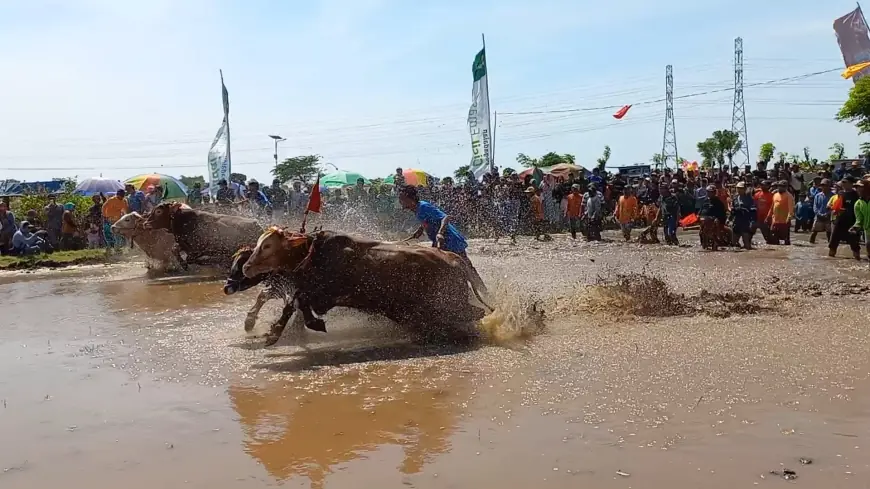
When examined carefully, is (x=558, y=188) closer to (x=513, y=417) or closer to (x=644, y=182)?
(x=644, y=182)

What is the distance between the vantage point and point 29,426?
5.54 metres

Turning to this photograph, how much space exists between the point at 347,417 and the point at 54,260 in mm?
13363

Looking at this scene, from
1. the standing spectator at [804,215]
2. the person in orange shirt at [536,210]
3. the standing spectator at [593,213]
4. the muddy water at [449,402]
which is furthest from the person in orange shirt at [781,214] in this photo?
the muddy water at [449,402]

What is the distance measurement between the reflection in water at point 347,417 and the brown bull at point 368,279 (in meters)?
0.88

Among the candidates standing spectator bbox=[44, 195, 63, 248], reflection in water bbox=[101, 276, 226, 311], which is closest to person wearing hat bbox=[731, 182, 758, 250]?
reflection in water bbox=[101, 276, 226, 311]

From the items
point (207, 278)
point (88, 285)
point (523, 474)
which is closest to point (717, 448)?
point (523, 474)

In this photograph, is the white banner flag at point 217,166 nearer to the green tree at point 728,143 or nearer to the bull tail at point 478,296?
the bull tail at point 478,296

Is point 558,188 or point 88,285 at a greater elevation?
point 558,188

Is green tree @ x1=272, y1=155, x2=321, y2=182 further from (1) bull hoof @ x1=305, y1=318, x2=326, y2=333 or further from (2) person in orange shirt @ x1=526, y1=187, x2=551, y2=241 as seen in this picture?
(1) bull hoof @ x1=305, y1=318, x2=326, y2=333

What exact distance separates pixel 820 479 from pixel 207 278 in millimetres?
11056

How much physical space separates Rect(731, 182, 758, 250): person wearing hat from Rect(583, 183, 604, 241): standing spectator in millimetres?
3392

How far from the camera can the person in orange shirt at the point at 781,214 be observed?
1641 centimetres

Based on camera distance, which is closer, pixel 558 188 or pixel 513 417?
pixel 513 417

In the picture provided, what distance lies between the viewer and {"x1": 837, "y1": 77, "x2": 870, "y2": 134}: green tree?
822 inches
